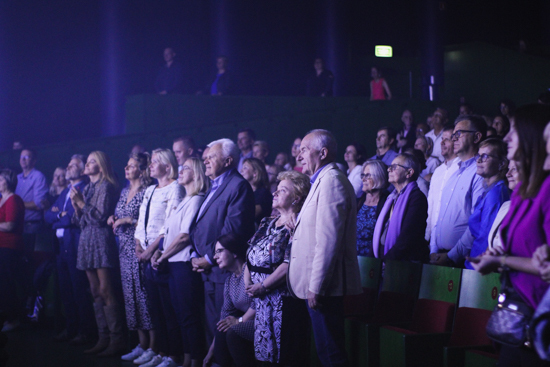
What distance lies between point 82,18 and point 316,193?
8.89 meters

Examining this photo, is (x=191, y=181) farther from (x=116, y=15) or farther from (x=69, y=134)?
(x=116, y=15)

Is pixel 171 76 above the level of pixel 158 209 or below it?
above

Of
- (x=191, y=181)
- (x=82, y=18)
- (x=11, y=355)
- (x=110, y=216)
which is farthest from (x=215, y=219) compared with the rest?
(x=82, y=18)

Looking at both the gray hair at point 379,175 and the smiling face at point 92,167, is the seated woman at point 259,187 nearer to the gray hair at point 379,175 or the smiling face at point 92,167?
the gray hair at point 379,175

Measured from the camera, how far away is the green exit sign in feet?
39.9

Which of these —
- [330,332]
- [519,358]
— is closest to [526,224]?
[519,358]

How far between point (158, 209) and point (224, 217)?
0.74m

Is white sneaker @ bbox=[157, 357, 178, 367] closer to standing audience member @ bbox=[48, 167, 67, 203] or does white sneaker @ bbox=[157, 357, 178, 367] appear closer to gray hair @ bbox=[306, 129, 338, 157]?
gray hair @ bbox=[306, 129, 338, 157]

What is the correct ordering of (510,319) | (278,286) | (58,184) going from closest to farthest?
(510,319)
(278,286)
(58,184)

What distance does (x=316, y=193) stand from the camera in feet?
9.30

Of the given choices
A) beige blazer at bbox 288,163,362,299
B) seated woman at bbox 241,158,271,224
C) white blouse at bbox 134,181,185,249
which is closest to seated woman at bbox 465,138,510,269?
beige blazer at bbox 288,163,362,299

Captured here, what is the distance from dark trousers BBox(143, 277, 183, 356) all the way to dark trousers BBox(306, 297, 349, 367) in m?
1.60

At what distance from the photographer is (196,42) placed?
11.8m

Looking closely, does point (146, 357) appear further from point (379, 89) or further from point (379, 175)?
point (379, 89)
